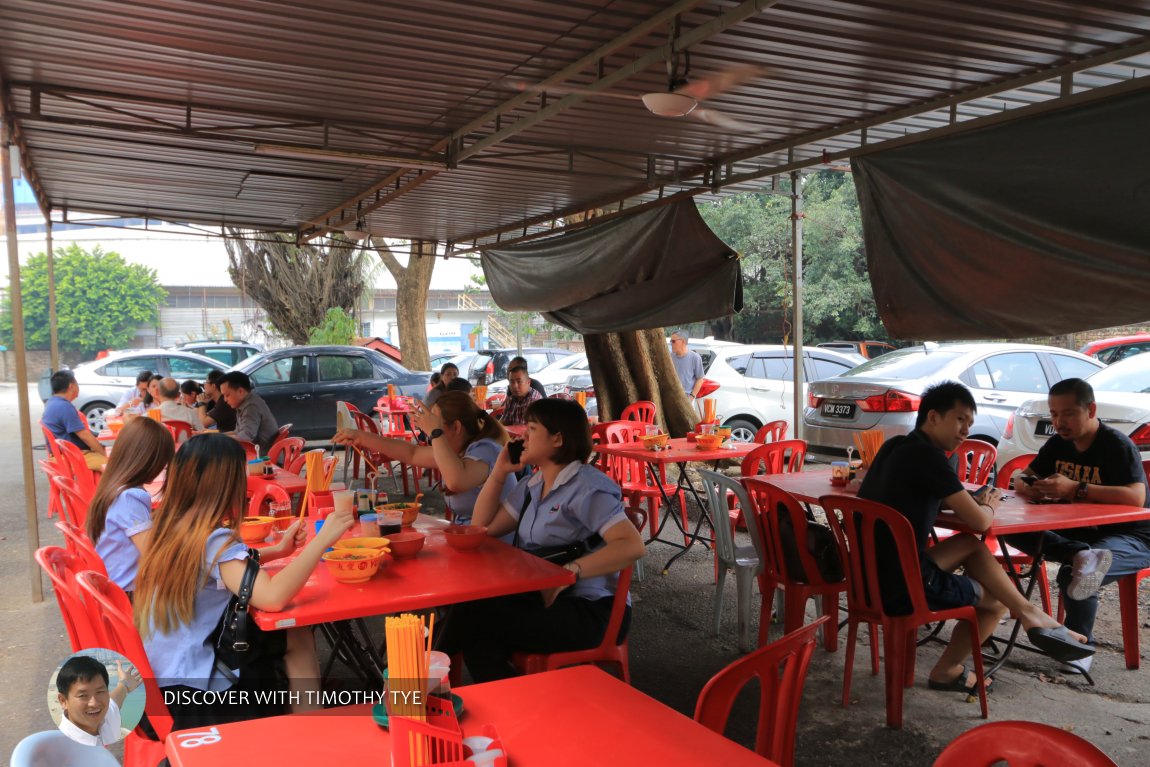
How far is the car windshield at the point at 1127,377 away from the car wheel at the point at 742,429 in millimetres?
3935

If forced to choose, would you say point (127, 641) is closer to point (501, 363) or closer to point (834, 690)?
point (834, 690)

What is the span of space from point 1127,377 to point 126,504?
25.3 ft

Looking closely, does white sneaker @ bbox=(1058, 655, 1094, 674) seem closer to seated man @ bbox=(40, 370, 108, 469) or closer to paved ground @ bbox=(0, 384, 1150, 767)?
paved ground @ bbox=(0, 384, 1150, 767)

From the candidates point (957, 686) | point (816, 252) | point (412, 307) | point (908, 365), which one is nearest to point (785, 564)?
point (957, 686)

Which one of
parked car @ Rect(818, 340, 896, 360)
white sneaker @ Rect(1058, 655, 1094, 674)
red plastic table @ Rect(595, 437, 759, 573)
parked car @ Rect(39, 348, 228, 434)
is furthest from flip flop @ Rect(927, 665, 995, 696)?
parked car @ Rect(39, 348, 228, 434)

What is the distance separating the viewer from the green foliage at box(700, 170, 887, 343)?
22.1 metres

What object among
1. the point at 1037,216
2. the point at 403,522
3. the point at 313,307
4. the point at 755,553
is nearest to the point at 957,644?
the point at 755,553

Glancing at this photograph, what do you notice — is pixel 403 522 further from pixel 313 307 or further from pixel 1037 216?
pixel 313 307

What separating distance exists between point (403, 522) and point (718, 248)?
125 inches

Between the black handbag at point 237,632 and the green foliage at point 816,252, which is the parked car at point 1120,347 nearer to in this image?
the green foliage at point 816,252

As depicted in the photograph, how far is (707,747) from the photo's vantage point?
1.64 metres

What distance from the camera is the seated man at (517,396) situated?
830cm

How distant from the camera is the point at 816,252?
22.8 metres

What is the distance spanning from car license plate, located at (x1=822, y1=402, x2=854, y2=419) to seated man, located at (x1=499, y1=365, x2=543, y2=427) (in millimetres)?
3111
